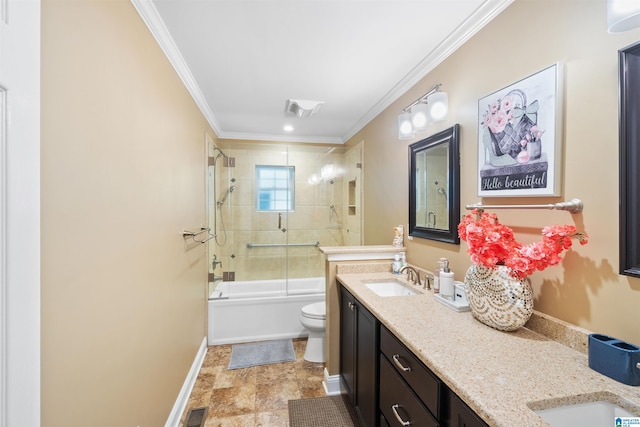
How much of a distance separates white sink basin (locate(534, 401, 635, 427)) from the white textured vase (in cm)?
37

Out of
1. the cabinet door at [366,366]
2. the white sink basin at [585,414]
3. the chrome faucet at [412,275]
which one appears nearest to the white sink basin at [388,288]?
the chrome faucet at [412,275]

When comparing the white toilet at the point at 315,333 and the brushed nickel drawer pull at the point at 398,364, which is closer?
the brushed nickel drawer pull at the point at 398,364

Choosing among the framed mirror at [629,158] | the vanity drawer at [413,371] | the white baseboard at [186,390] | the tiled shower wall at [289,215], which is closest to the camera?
the framed mirror at [629,158]

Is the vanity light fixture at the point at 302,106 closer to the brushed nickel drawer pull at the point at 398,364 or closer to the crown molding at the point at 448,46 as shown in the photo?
the crown molding at the point at 448,46

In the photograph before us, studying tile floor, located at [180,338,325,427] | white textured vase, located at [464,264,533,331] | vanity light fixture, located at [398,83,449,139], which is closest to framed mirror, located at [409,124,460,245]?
vanity light fixture, located at [398,83,449,139]

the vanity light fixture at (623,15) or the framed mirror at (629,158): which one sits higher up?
the vanity light fixture at (623,15)

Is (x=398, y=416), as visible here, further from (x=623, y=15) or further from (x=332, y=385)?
(x=623, y=15)

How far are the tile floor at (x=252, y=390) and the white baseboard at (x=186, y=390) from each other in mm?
37

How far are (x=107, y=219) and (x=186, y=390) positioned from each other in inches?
65.9

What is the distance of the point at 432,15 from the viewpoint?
1544mm

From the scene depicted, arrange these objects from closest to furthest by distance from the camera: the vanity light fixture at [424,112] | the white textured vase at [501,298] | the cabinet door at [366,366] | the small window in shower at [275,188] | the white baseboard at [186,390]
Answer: the white textured vase at [501,298] → the cabinet door at [366,366] → the vanity light fixture at [424,112] → the white baseboard at [186,390] → the small window in shower at [275,188]

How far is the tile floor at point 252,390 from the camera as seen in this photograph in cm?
200

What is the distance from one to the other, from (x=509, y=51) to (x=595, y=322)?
1.23 metres

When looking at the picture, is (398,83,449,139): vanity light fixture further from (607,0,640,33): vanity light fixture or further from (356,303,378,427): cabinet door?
(356,303,378,427): cabinet door
